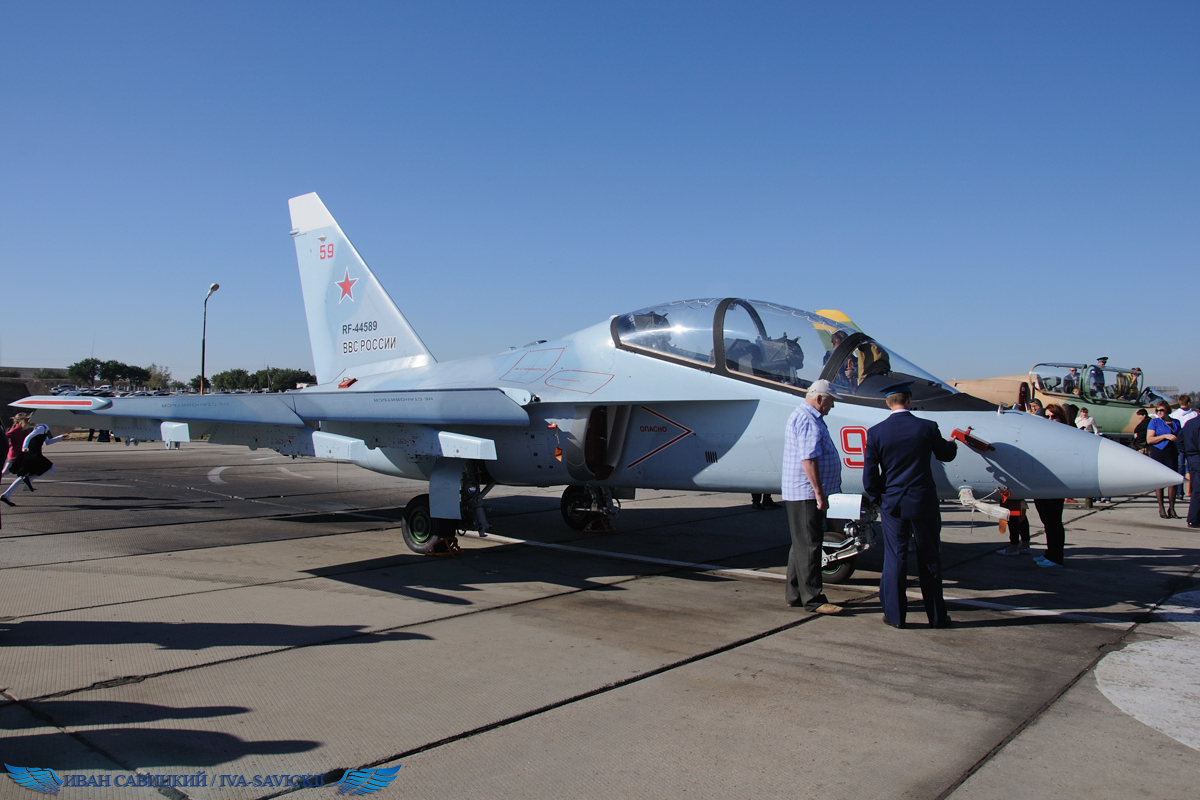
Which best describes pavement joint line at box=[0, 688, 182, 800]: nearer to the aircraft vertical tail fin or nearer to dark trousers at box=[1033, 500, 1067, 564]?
the aircraft vertical tail fin

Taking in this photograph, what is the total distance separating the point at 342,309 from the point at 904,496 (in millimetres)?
9140

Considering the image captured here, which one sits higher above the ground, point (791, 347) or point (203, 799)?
point (791, 347)

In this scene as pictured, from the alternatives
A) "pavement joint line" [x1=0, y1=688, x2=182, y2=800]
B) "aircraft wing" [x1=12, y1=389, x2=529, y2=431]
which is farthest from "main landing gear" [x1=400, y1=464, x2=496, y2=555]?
"pavement joint line" [x1=0, y1=688, x2=182, y2=800]

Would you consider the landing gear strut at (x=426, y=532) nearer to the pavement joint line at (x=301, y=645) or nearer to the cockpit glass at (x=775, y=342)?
the pavement joint line at (x=301, y=645)

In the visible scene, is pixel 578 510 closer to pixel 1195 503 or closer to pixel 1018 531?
pixel 1018 531

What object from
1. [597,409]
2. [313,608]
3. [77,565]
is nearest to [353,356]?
[77,565]

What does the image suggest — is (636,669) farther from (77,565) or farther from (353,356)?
(353,356)

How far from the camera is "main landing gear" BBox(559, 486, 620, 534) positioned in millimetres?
9555

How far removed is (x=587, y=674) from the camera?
4.19 m

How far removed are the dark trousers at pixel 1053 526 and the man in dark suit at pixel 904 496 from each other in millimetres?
2670

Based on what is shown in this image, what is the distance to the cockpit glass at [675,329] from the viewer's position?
Answer: 22.4 ft

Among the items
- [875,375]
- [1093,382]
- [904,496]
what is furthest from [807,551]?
[1093,382]

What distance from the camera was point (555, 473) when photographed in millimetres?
7645

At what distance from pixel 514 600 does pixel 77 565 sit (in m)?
4.66
